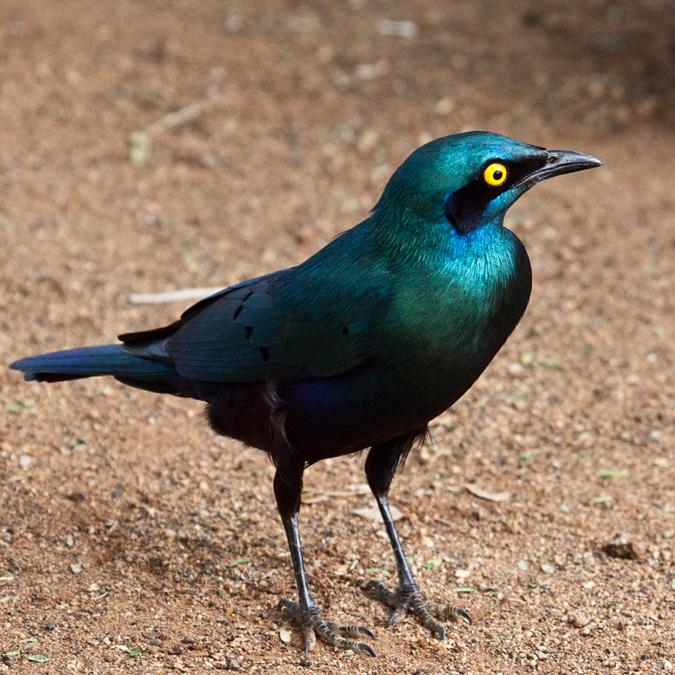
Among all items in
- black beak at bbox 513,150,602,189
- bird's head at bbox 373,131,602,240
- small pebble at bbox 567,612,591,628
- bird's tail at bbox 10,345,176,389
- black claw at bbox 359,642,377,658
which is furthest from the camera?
bird's tail at bbox 10,345,176,389

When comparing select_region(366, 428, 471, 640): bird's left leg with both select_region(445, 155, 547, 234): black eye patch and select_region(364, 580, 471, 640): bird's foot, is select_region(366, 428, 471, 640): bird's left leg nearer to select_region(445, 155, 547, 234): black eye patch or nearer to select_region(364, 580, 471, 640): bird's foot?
select_region(364, 580, 471, 640): bird's foot

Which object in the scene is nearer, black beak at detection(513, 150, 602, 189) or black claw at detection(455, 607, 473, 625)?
black beak at detection(513, 150, 602, 189)

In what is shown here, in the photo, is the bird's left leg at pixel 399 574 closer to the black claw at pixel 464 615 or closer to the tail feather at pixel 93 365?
the black claw at pixel 464 615

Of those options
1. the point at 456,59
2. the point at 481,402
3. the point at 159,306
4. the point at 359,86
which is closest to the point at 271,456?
the point at 481,402

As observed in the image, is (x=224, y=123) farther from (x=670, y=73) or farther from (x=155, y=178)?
(x=670, y=73)

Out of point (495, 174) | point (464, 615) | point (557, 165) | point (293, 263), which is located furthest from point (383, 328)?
point (293, 263)

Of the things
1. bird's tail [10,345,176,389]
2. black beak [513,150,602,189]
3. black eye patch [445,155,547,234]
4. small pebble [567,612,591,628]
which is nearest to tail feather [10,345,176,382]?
bird's tail [10,345,176,389]

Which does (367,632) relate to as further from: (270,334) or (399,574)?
(270,334)
